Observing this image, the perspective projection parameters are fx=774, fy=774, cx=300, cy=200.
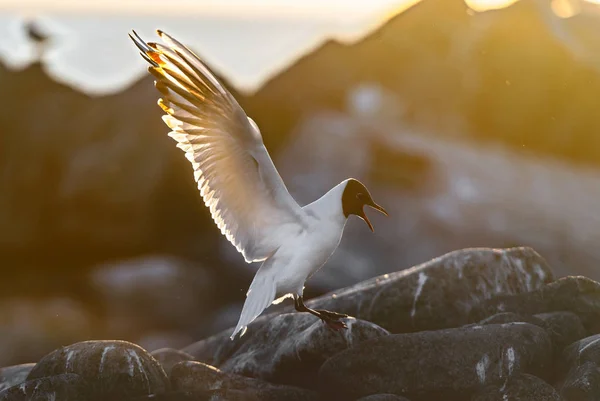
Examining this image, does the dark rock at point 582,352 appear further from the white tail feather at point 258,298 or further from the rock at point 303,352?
the white tail feather at point 258,298

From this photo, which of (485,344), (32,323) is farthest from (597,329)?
(32,323)

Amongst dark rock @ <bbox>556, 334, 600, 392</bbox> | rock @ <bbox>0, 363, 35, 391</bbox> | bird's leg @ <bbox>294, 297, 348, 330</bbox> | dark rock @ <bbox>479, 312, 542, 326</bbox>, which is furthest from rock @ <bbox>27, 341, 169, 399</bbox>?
dark rock @ <bbox>556, 334, 600, 392</bbox>

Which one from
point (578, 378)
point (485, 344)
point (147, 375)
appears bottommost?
point (578, 378)

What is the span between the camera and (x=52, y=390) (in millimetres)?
5320

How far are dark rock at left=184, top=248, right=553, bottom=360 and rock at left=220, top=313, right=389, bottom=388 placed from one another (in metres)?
0.64

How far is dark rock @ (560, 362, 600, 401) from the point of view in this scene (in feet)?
17.0

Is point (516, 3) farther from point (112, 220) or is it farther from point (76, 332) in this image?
point (76, 332)

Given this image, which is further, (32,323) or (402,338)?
(32,323)

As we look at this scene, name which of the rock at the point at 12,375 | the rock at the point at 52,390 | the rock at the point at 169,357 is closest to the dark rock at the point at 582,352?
the rock at the point at 169,357

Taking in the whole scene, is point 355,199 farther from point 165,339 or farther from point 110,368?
point 165,339

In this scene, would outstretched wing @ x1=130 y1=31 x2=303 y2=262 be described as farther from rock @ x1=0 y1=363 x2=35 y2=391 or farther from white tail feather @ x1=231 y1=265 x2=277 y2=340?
rock @ x1=0 y1=363 x2=35 y2=391

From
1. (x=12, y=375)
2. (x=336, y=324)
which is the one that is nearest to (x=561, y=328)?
(x=336, y=324)

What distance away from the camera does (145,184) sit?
14.5 meters

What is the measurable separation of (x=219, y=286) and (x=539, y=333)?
27.4 ft
